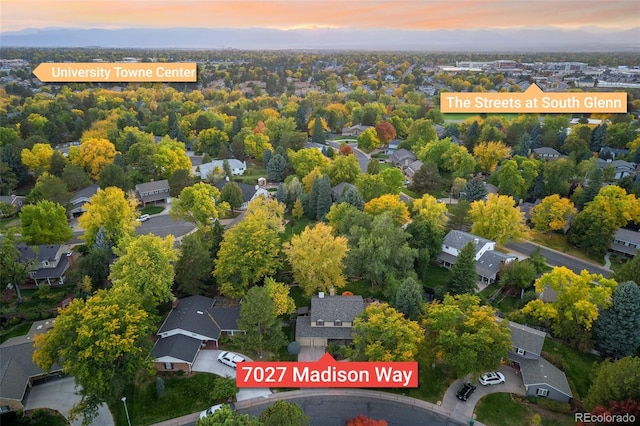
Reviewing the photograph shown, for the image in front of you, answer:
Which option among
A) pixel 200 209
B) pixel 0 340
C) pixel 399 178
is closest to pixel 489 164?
pixel 399 178

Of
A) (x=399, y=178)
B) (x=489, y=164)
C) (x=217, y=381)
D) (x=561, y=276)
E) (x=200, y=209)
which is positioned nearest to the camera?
(x=217, y=381)

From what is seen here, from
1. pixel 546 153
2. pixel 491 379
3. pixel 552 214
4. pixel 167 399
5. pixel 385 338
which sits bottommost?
pixel 167 399

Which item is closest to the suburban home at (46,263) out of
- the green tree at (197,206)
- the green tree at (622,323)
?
the green tree at (197,206)

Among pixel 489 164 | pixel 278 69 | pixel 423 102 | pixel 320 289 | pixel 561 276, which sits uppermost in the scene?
pixel 278 69

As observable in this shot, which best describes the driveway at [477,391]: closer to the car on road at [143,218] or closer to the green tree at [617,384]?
the green tree at [617,384]

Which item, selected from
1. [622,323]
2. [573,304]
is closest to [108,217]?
[573,304]

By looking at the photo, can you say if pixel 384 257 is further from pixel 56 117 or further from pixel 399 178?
pixel 56 117

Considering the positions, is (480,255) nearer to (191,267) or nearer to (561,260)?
(561,260)

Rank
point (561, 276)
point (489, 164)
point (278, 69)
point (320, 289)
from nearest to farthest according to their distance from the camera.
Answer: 1. point (561, 276)
2. point (320, 289)
3. point (489, 164)
4. point (278, 69)
